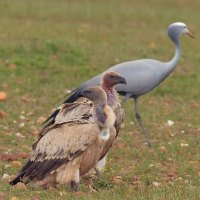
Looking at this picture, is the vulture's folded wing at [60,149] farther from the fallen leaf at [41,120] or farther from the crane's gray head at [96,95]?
the fallen leaf at [41,120]

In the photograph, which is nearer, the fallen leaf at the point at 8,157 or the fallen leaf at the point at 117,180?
the fallen leaf at the point at 117,180

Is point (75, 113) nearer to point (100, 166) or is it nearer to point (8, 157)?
point (100, 166)

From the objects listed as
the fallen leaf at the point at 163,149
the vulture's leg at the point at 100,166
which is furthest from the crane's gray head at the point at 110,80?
the fallen leaf at the point at 163,149

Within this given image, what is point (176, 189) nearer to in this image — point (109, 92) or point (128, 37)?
point (109, 92)

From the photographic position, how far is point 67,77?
14438 millimetres

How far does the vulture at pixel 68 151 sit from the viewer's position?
7184 millimetres

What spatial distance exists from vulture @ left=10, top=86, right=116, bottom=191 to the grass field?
169 millimetres

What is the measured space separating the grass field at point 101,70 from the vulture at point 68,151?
169mm

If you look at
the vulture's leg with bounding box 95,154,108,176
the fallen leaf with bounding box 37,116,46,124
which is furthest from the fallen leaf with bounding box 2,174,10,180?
the fallen leaf with bounding box 37,116,46,124

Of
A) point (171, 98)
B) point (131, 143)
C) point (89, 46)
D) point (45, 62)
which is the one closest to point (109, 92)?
point (131, 143)

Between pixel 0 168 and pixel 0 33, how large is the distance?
373 inches

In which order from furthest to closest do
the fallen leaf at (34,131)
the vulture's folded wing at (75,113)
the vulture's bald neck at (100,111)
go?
1. the fallen leaf at (34,131)
2. the vulture's folded wing at (75,113)
3. the vulture's bald neck at (100,111)

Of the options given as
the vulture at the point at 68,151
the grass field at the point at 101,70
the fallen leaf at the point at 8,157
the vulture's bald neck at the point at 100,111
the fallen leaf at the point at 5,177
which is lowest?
the grass field at the point at 101,70

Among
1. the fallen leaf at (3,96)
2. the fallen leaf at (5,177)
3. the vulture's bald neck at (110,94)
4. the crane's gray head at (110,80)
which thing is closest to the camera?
the fallen leaf at (5,177)
